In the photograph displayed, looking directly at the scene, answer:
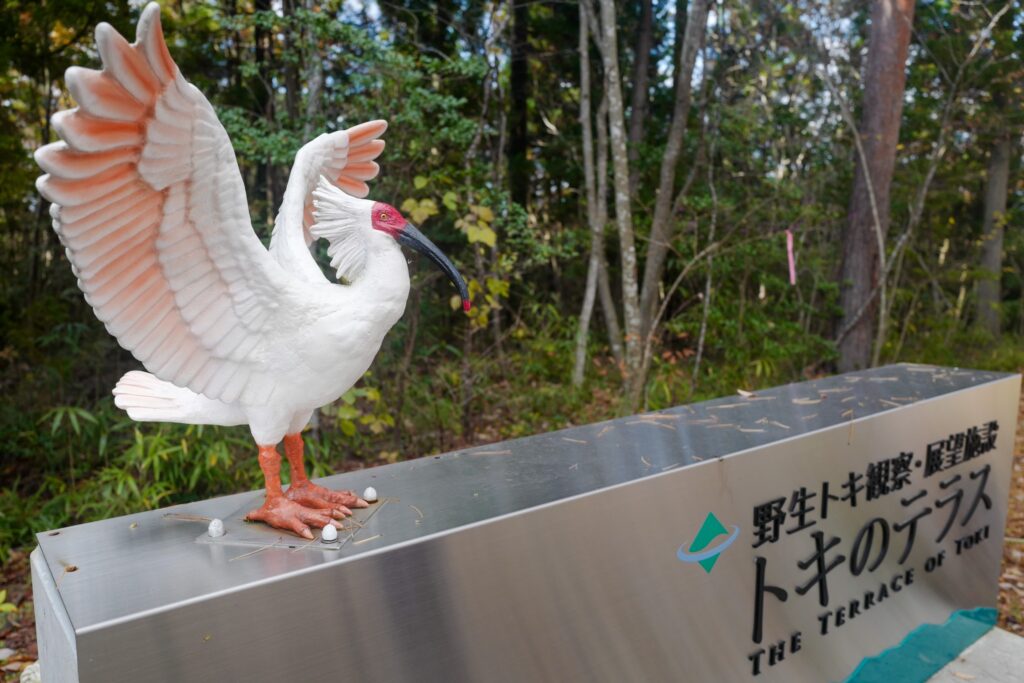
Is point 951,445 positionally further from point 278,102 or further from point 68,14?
point 68,14

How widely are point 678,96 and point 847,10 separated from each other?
241 cm

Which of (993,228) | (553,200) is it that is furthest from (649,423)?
(993,228)

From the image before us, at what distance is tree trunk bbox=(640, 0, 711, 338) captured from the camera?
479 centimetres

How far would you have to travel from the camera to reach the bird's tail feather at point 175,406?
1.55 m

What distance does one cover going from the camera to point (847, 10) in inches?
245

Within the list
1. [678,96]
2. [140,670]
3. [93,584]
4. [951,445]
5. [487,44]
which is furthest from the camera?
[678,96]

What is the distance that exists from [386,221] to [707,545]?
3.98 ft

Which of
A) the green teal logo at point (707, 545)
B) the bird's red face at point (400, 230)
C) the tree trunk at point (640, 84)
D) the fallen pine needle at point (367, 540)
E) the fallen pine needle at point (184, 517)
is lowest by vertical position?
the green teal logo at point (707, 545)

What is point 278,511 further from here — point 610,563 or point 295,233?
point 610,563

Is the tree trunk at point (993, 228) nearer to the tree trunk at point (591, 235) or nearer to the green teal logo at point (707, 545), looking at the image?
the tree trunk at point (591, 235)

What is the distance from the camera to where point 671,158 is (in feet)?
16.7

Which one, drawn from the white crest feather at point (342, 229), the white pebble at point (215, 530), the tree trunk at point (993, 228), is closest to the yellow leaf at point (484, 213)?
the white crest feather at point (342, 229)

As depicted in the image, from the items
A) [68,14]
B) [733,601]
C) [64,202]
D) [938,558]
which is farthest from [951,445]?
[68,14]

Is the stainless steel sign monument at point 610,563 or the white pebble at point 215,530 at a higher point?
the white pebble at point 215,530
